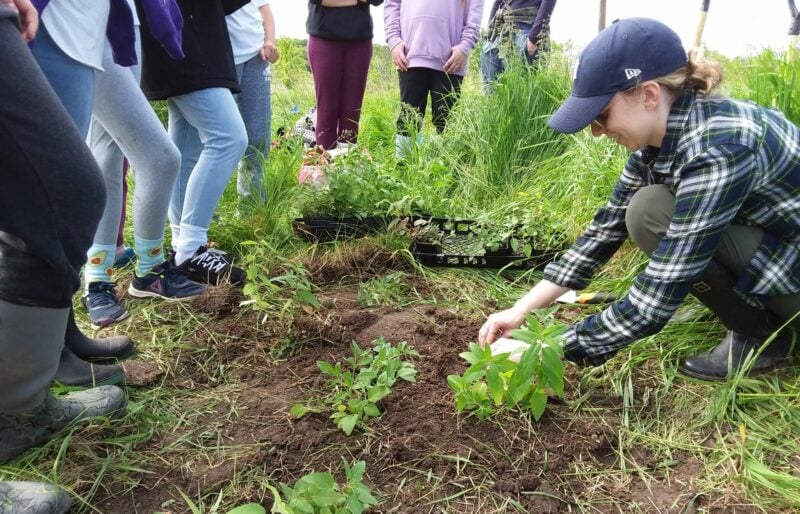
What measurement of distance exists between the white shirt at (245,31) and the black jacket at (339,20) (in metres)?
0.79

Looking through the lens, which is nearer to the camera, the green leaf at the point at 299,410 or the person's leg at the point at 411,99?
the green leaf at the point at 299,410

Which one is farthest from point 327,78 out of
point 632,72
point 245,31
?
point 632,72

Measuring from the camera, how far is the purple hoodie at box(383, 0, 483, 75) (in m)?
3.77

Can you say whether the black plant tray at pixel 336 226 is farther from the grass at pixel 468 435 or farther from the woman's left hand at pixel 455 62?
the woman's left hand at pixel 455 62

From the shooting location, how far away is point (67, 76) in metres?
1.62

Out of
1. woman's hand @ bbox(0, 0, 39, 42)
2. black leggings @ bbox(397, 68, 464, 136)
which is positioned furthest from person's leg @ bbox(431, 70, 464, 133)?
woman's hand @ bbox(0, 0, 39, 42)

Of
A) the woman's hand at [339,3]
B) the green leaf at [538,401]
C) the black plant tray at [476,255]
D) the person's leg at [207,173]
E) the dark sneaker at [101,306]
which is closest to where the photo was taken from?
the green leaf at [538,401]

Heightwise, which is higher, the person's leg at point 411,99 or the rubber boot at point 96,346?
the person's leg at point 411,99

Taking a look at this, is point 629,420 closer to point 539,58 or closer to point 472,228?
point 472,228

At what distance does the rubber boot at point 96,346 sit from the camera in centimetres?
187

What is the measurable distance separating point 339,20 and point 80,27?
2085mm

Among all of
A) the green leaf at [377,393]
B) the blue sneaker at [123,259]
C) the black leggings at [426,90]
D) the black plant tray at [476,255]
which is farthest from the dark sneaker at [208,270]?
the black leggings at [426,90]

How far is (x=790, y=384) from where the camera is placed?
Result: 5.75 feet

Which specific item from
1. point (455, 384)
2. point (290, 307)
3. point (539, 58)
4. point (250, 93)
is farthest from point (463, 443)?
point (539, 58)
